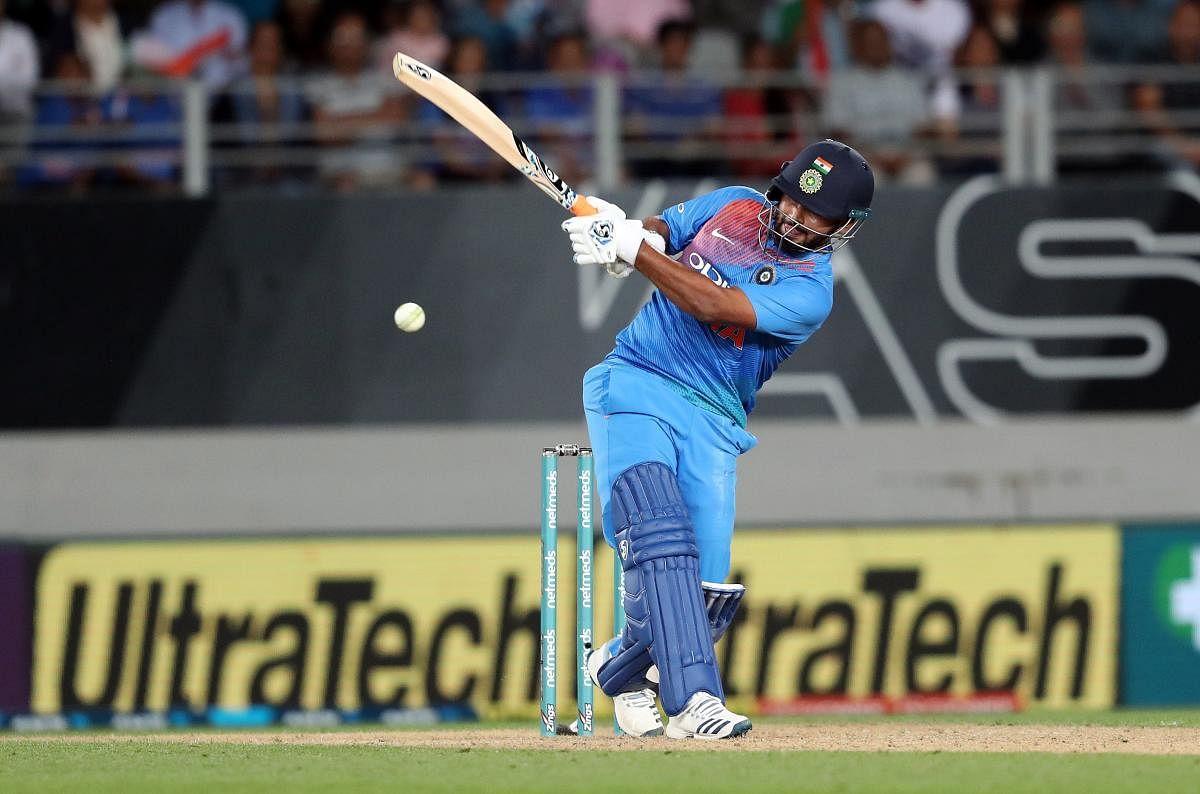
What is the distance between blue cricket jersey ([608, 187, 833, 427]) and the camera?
21.7 feet

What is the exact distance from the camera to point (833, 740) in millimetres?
6793

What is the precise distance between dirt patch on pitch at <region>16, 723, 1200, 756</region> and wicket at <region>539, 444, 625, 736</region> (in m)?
0.12

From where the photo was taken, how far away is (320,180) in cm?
1277

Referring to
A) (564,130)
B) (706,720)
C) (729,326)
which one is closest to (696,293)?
(729,326)

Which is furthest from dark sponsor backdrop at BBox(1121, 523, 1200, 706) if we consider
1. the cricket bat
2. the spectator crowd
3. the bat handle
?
the bat handle

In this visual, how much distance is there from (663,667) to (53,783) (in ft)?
6.00

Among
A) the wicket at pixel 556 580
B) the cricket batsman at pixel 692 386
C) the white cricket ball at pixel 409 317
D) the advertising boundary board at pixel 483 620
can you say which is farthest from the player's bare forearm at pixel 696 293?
the advertising boundary board at pixel 483 620

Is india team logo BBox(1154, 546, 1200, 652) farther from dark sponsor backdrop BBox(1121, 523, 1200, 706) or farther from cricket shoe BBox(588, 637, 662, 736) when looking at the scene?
cricket shoe BBox(588, 637, 662, 736)

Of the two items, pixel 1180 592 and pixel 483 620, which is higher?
pixel 1180 592

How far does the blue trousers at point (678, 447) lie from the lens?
261 inches

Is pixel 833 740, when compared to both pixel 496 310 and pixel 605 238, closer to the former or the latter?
pixel 605 238

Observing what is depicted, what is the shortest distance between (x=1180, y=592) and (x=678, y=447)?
4.25 m

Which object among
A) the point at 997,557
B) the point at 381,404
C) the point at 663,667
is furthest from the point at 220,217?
the point at 663,667

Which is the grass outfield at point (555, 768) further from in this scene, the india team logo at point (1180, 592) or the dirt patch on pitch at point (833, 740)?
the india team logo at point (1180, 592)
